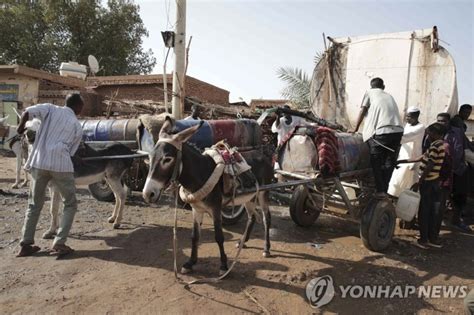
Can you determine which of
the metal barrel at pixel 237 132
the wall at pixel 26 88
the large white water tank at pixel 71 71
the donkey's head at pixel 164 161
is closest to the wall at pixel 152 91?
the large white water tank at pixel 71 71

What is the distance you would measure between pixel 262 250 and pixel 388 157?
90.1 inches

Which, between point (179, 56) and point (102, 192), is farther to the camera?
point (179, 56)

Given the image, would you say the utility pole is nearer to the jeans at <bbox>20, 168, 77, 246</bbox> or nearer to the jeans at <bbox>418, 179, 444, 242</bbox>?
the jeans at <bbox>20, 168, 77, 246</bbox>

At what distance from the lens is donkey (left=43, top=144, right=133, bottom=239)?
5746 mm

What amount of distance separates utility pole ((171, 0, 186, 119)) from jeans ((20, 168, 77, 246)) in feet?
14.4

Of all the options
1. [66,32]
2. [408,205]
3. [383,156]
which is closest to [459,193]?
[408,205]

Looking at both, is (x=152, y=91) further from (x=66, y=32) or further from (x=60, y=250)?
(x=66, y=32)

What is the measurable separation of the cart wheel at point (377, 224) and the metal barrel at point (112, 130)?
3891 mm

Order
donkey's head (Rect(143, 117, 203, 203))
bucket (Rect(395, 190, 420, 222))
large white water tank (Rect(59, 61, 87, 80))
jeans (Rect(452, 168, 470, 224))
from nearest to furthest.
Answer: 1. donkey's head (Rect(143, 117, 203, 203))
2. bucket (Rect(395, 190, 420, 222))
3. jeans (Rect(452, 168, 470, 224))
4. large white water tank (Rect(59, 61, 87, 80))

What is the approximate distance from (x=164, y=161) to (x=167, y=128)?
14.9 inches

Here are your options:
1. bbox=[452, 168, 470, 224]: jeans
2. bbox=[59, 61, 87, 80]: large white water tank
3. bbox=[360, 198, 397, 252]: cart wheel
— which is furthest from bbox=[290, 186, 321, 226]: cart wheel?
bbox=[59, 61, 87, 80]: large white water tank

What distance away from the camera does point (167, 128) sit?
385 cm

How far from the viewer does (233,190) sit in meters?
4.34

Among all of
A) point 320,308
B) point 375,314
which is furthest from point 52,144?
point 375,314
